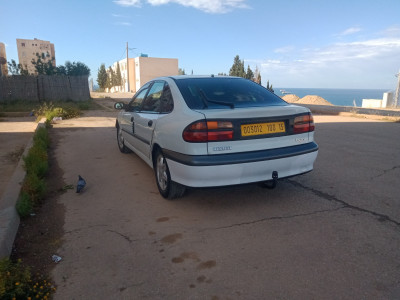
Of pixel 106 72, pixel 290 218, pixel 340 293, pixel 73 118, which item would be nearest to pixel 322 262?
pixel 340 293

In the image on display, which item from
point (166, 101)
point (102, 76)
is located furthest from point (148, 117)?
point (102, 76)

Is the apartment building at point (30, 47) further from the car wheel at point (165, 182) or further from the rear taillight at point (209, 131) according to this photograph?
the rear taillight at point (209, 131)

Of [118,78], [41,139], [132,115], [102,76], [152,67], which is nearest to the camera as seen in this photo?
[132,115]

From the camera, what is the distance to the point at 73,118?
13109 millimetres

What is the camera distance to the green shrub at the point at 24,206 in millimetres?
3420

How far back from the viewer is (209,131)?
308 cm

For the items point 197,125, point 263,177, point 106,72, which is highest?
point 106,72

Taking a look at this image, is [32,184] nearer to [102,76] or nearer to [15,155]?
[15,155]

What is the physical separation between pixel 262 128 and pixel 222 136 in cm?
48

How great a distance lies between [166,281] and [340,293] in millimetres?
1249

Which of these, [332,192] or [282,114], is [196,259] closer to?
[282,114]

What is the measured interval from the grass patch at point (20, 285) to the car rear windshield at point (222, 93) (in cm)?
214

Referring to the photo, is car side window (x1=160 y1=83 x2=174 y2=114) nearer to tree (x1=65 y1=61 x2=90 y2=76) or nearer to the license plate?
the license plate

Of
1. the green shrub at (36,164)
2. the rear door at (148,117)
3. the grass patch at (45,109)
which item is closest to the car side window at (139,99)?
the rear door at (148,117)
